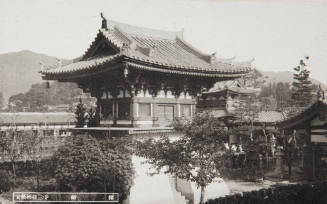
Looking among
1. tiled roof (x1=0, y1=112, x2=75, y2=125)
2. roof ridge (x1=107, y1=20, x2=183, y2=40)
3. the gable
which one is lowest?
tiled roof (x1=0, y1=112, x2=75, y2=125)

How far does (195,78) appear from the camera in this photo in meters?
14.5

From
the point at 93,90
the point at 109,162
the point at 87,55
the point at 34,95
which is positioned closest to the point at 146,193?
the point at 109,162

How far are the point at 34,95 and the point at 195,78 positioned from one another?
2915 inches

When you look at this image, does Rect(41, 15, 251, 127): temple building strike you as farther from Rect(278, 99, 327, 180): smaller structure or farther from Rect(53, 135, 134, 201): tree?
Rect(278, 99, 327, 180): smaller structure

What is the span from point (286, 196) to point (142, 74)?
6.62 metres

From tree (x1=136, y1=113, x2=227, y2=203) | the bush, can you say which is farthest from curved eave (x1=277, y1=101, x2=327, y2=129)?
the bush

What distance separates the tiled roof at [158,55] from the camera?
12.2 metres

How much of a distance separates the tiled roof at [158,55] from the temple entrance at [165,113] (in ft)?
6.12

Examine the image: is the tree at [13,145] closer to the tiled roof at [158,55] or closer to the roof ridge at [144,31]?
the tiled roof at [158,55]

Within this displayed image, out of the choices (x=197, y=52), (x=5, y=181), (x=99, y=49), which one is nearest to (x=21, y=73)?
(x=5, y=181)

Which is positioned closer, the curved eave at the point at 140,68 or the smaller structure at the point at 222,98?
the curved eave at the point at 140,68

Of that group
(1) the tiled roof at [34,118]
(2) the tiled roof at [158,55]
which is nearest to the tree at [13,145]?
(2) the tiled roof at [158,55]

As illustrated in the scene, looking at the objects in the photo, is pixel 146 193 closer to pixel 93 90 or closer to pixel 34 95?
pixel 93 90

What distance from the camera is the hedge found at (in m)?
9.47
